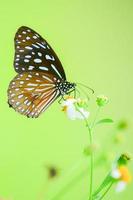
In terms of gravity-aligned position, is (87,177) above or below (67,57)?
below

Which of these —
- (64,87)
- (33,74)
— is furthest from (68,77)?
(33,74)

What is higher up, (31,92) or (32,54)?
(32,54)

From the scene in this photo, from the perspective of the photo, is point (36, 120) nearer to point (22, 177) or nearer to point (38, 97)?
point (38, 97)

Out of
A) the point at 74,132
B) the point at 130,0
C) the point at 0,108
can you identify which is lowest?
the point at 74,132

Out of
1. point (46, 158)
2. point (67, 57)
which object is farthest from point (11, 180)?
point (67, 57)

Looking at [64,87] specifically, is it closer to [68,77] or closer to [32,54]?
[68,77]

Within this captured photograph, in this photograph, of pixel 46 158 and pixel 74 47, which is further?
pixel 74 47
